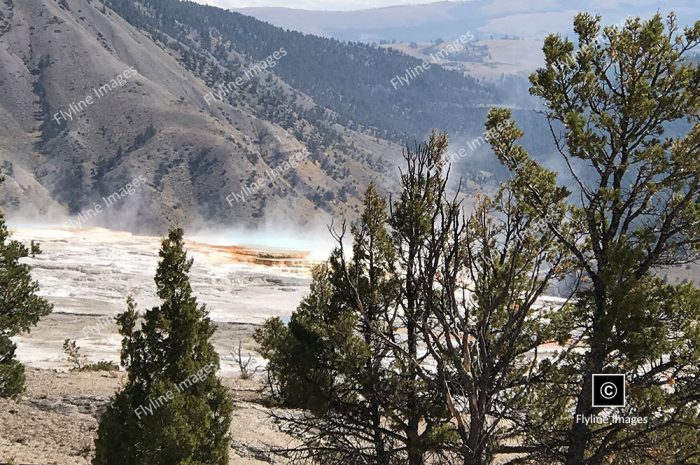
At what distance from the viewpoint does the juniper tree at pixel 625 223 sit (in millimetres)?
10359

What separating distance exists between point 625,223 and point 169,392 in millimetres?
8715

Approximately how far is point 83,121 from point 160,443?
157943mm

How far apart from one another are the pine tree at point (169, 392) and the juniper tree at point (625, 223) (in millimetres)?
6466

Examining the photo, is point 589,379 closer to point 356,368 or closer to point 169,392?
point 356,368

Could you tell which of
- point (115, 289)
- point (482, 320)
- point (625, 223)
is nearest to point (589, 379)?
point (625, 223)

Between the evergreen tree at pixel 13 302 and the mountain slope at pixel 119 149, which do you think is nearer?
the evergreen tree at pixel 13 302

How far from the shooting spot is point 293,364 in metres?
13.1

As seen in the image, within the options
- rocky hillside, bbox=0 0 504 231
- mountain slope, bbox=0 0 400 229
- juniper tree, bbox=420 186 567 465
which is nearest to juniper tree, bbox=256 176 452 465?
juniper tree, bbox=420 186 567 465

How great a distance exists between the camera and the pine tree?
1367 centimetres

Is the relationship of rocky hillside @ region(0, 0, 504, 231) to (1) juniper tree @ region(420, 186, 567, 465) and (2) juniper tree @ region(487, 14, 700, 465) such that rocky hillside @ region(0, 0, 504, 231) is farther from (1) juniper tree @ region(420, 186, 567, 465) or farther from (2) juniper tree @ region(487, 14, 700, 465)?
(1) juniper tree @ region(420, 186, 567, 465)

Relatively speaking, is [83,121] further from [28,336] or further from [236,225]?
[28,336]

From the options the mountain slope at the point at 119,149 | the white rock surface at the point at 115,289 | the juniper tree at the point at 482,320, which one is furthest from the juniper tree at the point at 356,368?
the mountain slope at the point at 119,149

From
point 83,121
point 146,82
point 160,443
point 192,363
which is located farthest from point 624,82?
point 146,82

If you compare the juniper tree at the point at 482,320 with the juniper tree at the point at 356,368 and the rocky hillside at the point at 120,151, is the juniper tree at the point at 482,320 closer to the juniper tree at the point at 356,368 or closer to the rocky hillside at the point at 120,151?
the juniper tree at the point at 356,368
